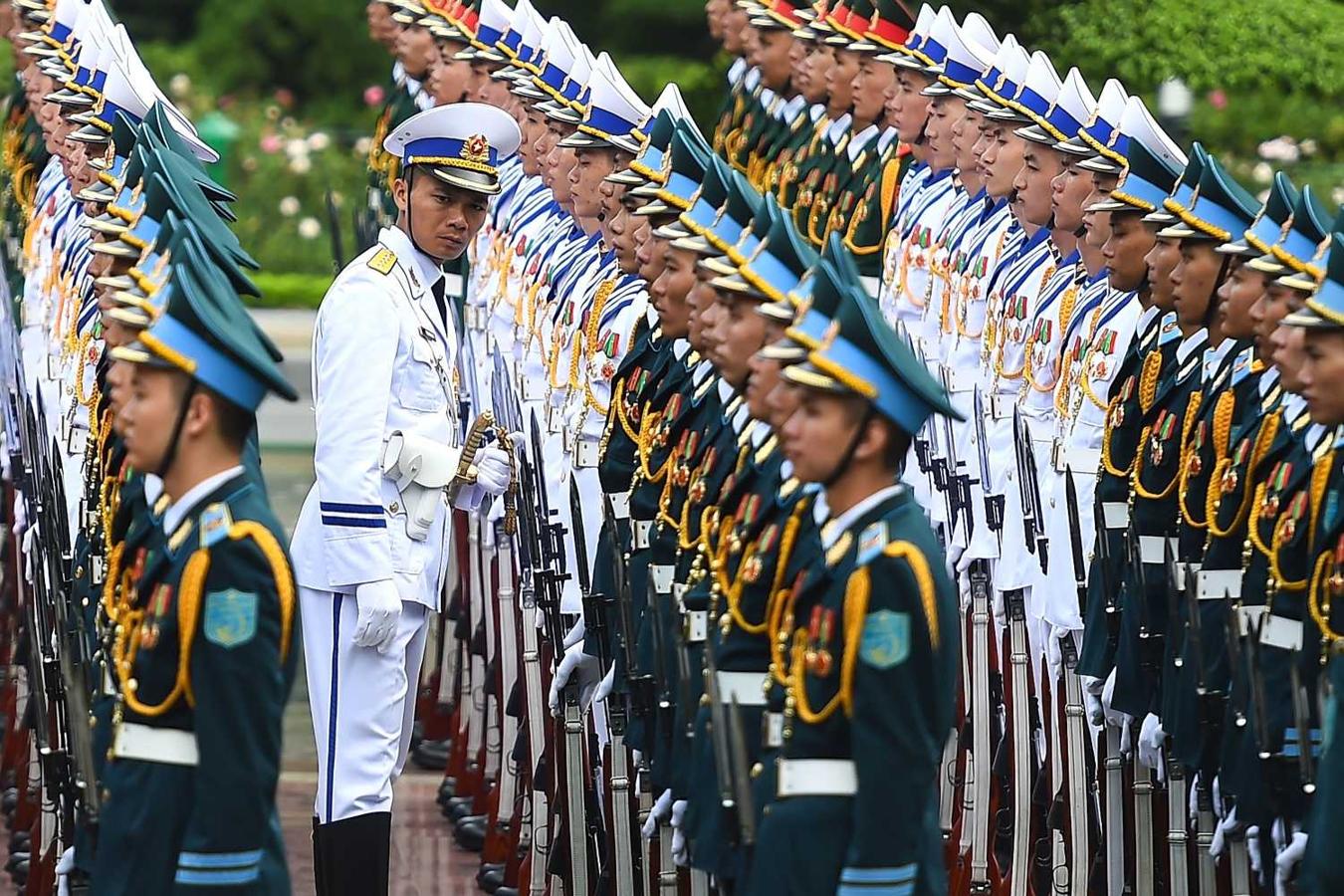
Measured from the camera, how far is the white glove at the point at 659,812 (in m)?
7.40

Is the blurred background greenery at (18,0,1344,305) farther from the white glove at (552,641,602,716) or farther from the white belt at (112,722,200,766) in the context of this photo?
the white belt at (112,722,200,766)

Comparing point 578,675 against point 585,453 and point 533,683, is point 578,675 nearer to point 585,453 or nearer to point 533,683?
point 533,683

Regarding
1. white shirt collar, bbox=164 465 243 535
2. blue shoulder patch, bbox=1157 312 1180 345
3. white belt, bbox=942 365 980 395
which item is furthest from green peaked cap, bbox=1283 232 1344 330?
white belt, bbox=942 365 980 395

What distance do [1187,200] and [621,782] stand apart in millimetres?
2057

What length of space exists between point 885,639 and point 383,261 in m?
2.94

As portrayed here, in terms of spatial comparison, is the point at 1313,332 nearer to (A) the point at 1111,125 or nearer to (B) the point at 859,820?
(B) the point at 859,820

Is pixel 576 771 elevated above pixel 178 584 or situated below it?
below

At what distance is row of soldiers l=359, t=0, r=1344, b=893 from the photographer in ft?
18.4

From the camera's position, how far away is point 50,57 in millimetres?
10594

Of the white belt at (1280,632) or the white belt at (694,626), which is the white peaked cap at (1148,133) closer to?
the white belt at (1280,632)

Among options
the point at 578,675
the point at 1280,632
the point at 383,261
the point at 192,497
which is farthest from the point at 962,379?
the point at 192,497

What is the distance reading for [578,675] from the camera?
8.73 m

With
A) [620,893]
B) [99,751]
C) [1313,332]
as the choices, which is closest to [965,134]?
[620,893]

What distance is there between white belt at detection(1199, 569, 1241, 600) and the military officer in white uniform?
187 centimetres
